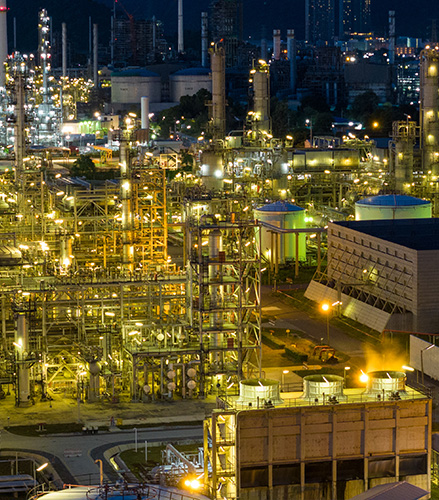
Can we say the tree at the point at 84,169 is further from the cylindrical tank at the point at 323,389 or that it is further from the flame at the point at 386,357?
the cylindrical tank at the point at 323,389

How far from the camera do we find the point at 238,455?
1224 inches

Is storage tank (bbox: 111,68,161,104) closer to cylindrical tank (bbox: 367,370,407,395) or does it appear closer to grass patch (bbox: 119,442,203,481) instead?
grass patch (bbox: 119,442,203,481)

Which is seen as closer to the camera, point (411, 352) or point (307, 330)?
point (411, 352)

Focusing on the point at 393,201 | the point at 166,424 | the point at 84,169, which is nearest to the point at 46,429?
the point at 166,424

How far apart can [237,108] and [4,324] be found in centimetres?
12400

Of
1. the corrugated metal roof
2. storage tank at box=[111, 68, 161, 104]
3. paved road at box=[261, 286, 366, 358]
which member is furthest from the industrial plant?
storage tank at box=[111, 68, 161, 104]

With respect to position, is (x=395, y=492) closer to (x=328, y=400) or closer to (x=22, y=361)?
(x=328, y=400)

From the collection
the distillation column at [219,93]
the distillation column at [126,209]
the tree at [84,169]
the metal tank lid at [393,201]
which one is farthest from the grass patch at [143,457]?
the tree at [84,169]

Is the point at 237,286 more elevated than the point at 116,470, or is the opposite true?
the point at 237,286

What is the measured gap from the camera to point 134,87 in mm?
180000

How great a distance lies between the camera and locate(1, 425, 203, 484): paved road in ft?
120

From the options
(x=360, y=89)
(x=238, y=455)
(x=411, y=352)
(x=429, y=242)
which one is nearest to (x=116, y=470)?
(x=238, y=455)

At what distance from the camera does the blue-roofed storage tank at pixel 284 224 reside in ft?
239

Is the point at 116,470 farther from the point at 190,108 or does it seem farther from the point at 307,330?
the point at 190,108
